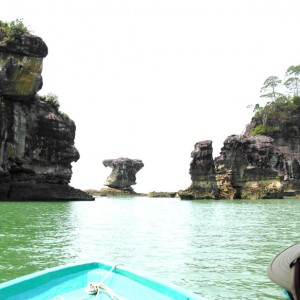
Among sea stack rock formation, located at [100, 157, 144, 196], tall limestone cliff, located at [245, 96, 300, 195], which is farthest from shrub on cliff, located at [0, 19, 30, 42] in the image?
sea stack rock formation, located at [100, 157, 144, 196]

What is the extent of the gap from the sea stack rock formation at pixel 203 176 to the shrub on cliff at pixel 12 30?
33931 millimetres

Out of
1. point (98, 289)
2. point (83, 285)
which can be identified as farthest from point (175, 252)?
point (98, 289)

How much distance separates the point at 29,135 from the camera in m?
47.7

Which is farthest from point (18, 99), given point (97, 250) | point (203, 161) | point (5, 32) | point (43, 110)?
point (97, 250)

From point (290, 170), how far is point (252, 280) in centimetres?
6560

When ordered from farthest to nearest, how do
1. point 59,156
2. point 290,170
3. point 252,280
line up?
1. point 290,170
2. point 59,156
3. point 252,280

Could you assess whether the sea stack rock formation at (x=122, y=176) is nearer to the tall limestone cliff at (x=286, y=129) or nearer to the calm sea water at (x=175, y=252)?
the tall limestone cliff at (x=286, y=129)

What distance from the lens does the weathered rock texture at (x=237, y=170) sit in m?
59.4

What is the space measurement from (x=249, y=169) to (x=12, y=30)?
42772mm

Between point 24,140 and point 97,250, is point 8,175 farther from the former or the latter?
point 97,250

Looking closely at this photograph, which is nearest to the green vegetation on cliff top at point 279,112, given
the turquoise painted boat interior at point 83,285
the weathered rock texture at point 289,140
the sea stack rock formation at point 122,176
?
the weathered rock texture at point 289,140

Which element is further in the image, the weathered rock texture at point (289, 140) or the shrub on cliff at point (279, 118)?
the shrub on cliff at point (279, 118)

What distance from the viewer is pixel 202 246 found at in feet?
41.8

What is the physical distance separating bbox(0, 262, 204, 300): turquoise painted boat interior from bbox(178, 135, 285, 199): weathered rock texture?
55.8 metres
